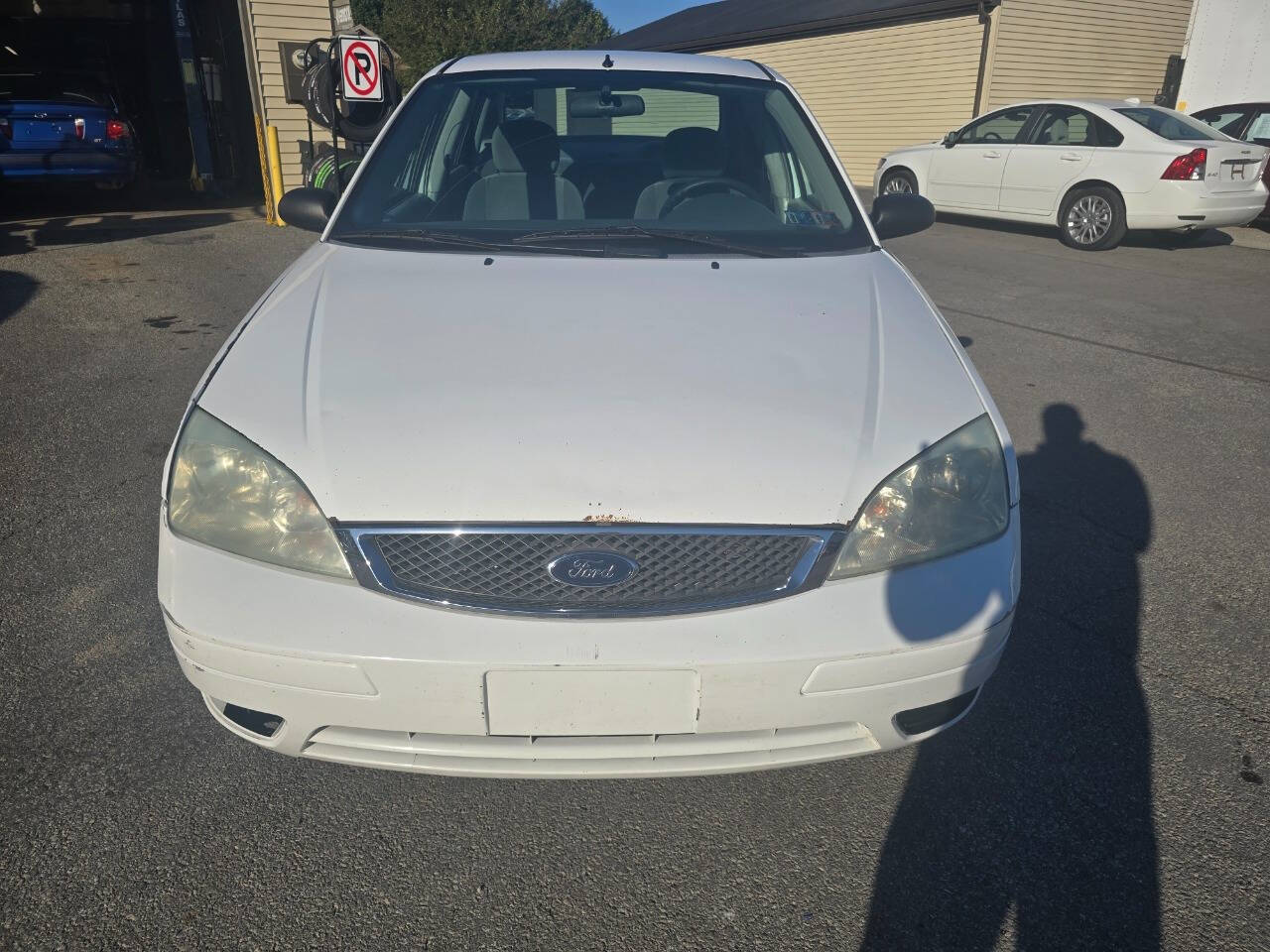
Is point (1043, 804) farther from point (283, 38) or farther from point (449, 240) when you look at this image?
point (283, 38)

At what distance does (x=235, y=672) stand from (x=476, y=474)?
0.59 meters

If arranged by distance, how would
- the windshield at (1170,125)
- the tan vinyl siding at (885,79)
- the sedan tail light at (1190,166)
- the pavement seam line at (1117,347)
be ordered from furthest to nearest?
the tan vinyl siding at (885,79)
the windshield at (1170,125)
the sedan tail light at (1190,166)
the pavement seam line at (1117,347)

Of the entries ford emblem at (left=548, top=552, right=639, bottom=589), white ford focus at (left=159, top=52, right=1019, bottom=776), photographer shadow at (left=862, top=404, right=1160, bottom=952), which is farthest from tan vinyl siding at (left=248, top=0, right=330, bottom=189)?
ford emblem at (left=548, top=552, right=639, bottom=589)

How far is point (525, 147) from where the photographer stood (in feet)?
10.9

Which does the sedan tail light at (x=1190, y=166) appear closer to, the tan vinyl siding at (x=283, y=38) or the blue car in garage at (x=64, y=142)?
the tan vinyl siding at (x=283, y=38)

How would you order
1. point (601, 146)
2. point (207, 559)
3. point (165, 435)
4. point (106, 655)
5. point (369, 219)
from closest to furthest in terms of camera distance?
1. point (207, 559)
2. point (106, 655)
3. point (369, 219)
4. point (601, 146)
5. point (165, 435)

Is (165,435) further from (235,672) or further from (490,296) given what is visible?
(235,672)

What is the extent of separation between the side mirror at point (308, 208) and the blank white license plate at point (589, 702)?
202 cm

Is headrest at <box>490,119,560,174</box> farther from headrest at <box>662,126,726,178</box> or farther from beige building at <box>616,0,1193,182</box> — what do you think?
beige building at <box>616,0,1193,182</box>

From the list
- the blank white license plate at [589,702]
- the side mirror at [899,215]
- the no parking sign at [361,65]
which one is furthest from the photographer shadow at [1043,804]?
the no parking sign at [361,65]

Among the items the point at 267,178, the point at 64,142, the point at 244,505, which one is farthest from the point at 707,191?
the point at 64,142

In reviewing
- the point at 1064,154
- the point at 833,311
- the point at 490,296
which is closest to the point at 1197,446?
the point at 833,311

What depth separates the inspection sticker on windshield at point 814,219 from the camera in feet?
9.46

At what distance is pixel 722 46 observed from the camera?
23.9 meters
